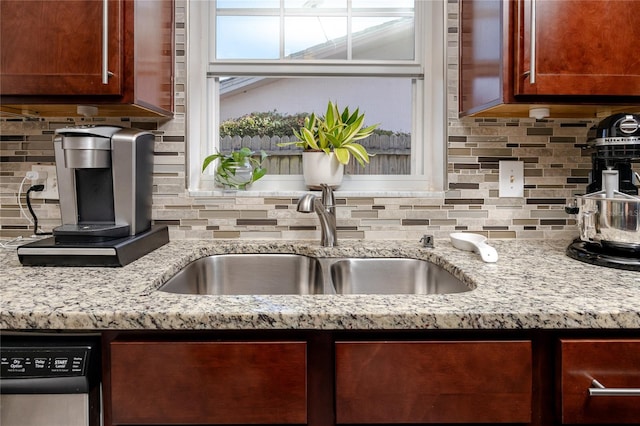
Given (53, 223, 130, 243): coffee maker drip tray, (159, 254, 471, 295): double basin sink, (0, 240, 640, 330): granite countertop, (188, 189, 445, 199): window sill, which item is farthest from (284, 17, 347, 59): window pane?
(0, 240, 640, 330): granite countertop

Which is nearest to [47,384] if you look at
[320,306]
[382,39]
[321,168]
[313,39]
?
[320,306]

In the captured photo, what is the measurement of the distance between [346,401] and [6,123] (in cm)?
151

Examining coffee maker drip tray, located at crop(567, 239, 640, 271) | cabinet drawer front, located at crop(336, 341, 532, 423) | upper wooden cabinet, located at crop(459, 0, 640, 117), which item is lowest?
cabinet drawer front, located at crop(336, 341, 532, 423)

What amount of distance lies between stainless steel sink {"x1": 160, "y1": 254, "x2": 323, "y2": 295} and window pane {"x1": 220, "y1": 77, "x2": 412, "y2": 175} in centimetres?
45

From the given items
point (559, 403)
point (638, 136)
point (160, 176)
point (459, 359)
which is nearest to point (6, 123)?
point (160, 176)

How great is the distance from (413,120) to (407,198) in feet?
1.20

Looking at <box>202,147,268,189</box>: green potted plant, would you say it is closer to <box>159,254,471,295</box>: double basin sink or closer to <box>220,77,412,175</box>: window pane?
<box>220,77,412,175</box>: window pane

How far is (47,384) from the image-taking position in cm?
74

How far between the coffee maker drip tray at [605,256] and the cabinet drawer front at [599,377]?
338 mm

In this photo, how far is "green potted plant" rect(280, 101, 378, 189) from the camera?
1.46m

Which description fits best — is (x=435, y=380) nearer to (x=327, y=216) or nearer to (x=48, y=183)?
(x=327, y=216)

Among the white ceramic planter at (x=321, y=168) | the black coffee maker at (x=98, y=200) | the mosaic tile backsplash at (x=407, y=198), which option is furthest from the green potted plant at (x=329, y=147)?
the black coffee maker at (x=98, y=200)

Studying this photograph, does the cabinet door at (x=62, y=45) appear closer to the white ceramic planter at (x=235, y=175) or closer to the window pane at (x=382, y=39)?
the white ceramic planter at (x=235, y=175)

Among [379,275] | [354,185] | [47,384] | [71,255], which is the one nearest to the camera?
[47,384]
